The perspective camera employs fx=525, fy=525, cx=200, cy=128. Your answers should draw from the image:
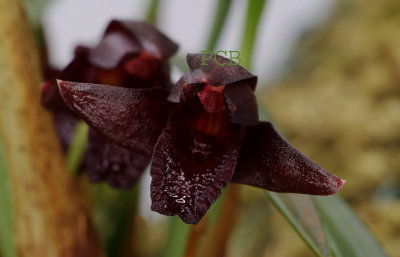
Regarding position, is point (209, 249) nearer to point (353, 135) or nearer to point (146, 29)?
point (146, 29)

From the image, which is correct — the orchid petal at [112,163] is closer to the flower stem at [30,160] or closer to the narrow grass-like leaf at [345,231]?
the flower stem at [30,160]

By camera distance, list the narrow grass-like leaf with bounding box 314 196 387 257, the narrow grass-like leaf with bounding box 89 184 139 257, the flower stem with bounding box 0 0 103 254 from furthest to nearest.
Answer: the narrow grass-like leaf with bounding box 89 184 139 257 < the flower stem with bounding box 0 0 103 254 < the narrow grass-like leaf with bounding box 314 196 387 257

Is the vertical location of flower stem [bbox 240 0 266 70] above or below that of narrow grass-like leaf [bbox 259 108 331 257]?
above

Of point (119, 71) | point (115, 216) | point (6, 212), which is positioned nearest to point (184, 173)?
point (119, 71)

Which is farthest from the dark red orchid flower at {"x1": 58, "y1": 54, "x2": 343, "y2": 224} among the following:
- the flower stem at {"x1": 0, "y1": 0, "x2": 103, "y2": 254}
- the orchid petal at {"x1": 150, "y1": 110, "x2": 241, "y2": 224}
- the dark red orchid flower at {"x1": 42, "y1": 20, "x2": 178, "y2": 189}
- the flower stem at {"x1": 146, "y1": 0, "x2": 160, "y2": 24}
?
the flower stem at {"x1": 146, "y1": 0, "x2": 160, "y2": 24}

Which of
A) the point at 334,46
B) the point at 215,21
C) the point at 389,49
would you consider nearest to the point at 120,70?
the point at 215,21

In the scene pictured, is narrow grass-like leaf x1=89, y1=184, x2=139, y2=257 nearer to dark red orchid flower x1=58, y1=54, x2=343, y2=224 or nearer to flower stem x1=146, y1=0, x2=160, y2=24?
flower stem x1=146, y1=0, x2=160, y2=24

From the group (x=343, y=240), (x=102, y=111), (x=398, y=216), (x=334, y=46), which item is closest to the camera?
(x=102, y=111)
